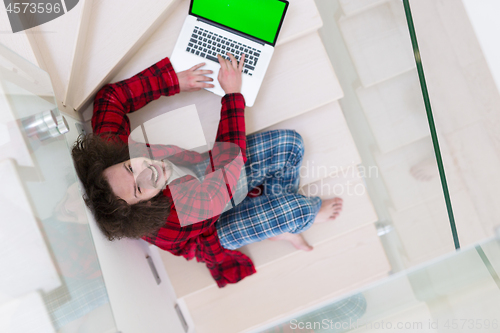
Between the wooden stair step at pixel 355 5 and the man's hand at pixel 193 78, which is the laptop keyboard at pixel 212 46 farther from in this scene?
the wooden stair step at pixel 355 5

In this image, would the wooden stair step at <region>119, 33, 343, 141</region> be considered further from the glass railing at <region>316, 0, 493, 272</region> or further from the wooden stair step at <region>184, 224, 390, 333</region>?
the wooden stair step at <region>184, 224, 390, 333</region>

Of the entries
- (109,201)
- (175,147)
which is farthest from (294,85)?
(109,201)

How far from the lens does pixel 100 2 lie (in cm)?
89

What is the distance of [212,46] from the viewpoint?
3.20ft

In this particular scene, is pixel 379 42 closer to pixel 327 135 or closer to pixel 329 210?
pixel 327 135

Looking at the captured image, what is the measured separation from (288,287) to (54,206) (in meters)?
0.96

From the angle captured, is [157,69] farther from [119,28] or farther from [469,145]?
[469,145]

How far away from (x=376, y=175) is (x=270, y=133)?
454 mm

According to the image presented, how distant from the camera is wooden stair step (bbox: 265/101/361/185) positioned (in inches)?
45.8

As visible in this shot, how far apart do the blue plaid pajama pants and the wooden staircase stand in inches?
2.8

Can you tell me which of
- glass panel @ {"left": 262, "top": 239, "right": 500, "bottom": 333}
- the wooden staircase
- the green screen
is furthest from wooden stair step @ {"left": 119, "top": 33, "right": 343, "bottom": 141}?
glass panel @ {"left": 262, "top": 239, "right": 500, "bottom": 333}

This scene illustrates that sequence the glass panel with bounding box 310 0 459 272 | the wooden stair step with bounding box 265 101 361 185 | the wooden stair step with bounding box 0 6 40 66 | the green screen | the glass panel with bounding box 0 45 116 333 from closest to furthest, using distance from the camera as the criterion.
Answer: the glass panel with bounding box 0 45 116 333 → the wooden stair step with bounding box 0 6 40 66 → the glass panel with bounding box 310 0 459 272 → the green screen → the wooden stair step with bounding box 265 101 361 185

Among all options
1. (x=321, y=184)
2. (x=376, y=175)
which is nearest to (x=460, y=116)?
(x=376, y=175)

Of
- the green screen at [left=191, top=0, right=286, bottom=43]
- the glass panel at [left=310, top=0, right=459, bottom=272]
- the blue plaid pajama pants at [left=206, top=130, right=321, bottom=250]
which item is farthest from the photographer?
the blue plaid pajama pants at [left=206, top=130, right=321, bottom=250]
